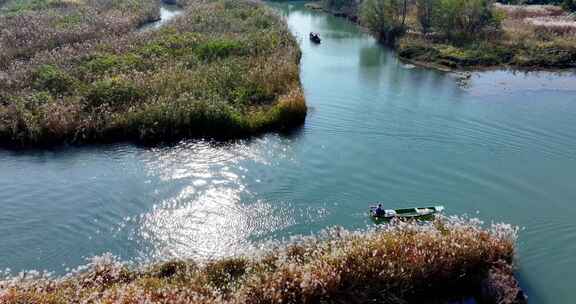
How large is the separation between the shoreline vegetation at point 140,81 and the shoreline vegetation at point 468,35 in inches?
445

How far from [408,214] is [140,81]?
17127 millimetres

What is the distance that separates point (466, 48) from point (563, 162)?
77.8 feet

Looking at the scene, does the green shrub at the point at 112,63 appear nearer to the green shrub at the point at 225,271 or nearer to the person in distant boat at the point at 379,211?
the green shrub at the point at 225,271

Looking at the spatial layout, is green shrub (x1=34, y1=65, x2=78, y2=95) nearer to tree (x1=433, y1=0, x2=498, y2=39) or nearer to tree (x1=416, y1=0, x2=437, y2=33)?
tree (x1=433, y1=0, x2=498, y2=39)

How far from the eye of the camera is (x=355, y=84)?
113ft

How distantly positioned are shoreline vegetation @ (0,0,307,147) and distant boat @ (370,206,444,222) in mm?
9339

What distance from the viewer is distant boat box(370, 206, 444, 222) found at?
18.2 m

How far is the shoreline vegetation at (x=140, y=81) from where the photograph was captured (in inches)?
955

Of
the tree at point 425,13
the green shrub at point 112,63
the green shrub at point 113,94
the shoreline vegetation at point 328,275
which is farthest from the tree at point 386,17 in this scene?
the shoreline vegetation at point 328,275

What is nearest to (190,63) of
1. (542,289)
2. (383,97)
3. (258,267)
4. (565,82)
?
(383,97)

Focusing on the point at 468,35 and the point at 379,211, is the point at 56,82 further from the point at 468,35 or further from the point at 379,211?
the point at 468,35

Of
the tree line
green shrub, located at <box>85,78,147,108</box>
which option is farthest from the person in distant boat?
the tree line

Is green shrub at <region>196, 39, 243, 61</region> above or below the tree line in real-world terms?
below

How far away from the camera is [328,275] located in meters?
13.3
